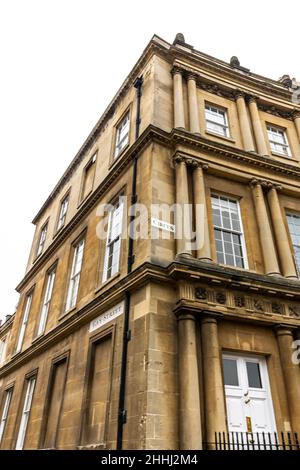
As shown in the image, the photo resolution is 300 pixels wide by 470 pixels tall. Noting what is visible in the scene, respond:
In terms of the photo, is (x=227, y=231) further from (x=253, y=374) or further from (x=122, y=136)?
(x=122, y=136)

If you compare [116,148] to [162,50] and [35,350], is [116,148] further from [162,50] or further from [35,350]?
[35,350]

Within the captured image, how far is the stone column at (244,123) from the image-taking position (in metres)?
13.6

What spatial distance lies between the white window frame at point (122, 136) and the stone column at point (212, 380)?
8442 mm

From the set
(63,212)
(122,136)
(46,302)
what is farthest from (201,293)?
(63,212)

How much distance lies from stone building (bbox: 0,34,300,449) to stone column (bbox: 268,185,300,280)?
4 centimetres

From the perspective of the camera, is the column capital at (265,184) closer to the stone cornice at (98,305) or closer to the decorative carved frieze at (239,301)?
the decorative carved frieze at (239,301)

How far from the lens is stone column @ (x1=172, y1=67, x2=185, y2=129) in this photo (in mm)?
12587

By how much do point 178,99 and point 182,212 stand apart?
512 centimetres

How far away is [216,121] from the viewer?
47.1 feet

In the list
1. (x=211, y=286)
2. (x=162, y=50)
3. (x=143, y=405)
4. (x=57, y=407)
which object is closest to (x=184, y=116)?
(x=162, y=50)

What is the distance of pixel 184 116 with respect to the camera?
1318 centimetres

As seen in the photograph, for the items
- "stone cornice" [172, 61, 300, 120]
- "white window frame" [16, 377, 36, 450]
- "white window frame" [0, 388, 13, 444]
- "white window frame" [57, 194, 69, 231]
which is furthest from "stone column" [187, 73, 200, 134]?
"white window frame" [0, 388, 13, 444]

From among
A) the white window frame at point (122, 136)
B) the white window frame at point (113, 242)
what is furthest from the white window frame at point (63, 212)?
the white window frame at point (113, 242)

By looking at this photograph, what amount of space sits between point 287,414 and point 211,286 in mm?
3435
